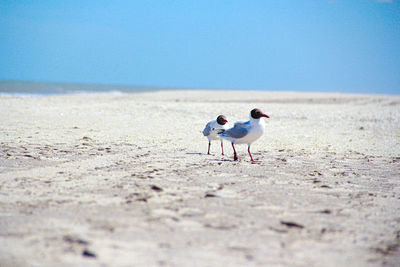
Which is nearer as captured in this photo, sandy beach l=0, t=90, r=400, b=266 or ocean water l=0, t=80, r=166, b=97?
sandy beach l=0, t=90, r=400, b=266

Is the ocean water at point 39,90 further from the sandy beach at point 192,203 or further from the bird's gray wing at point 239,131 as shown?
the bird's gray wing at point 239,131

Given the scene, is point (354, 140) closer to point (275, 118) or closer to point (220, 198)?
point (275, 118)

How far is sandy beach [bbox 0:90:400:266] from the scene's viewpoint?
272 centimetres

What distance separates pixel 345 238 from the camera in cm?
307

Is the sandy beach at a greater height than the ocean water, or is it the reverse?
the ocean water

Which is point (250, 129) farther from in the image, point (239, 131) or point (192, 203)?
point (192, 203)

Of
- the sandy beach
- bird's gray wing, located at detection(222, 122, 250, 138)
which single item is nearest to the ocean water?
the sandy beach

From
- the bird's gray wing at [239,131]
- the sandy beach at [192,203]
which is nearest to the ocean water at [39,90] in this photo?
the sandy beach at [192,203]

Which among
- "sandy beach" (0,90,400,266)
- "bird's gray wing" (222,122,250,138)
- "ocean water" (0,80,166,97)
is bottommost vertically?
"sandy beach" (0,90,400,266)

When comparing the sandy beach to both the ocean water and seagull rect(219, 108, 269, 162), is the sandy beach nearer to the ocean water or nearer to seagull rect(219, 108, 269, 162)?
seagull rect(219, 108, 269, 162)

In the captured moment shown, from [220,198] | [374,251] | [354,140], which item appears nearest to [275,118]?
[354,140]

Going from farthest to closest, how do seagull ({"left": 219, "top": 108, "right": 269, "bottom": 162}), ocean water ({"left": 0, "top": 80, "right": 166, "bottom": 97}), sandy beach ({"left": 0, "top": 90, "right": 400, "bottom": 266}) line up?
ocean water ({"left": 0, "top": 80, "right": 166, "bottom": 97}) < seagull ({"left": 219, "top": 108, "right": 269, "bottom": 162}) < sandy beach ({"left": 0, "top": 90, "right": 400, "bottom": 266})

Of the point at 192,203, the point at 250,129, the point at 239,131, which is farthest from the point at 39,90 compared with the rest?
the point at 192,203

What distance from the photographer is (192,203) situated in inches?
148
